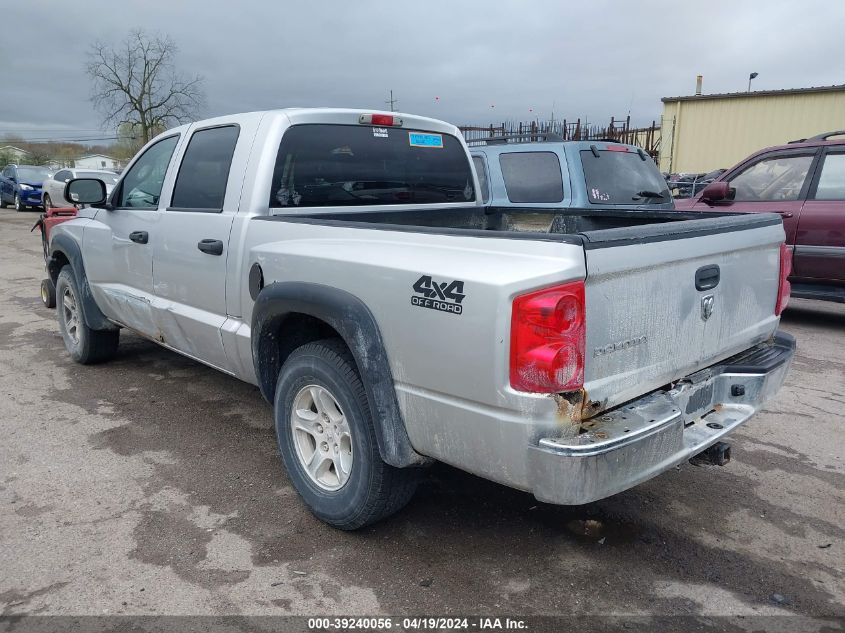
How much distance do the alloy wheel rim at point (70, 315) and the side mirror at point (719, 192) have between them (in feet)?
21.1

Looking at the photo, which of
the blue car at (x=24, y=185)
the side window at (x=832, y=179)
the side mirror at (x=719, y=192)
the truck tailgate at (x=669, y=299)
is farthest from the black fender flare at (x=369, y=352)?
the blue car at (x=24, y=185)

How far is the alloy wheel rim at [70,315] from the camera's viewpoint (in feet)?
18.9

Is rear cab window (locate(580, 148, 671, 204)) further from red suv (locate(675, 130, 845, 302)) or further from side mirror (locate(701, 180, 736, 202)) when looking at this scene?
red suv (locate(675, 130, 845, 302))

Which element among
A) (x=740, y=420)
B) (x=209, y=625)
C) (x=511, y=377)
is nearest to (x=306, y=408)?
(x=209, y=625)

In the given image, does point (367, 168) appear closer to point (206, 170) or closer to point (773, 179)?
point (206, 170)

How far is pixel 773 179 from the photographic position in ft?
24.5

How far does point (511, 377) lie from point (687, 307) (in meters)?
0.90

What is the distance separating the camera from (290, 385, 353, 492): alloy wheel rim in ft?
10.1

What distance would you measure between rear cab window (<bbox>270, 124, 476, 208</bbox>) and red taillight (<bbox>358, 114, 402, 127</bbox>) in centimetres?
3

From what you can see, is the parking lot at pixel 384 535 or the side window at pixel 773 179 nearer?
the parking lot at pixel 384 535

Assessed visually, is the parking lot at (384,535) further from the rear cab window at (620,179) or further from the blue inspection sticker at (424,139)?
the rear cab window at (620,179)

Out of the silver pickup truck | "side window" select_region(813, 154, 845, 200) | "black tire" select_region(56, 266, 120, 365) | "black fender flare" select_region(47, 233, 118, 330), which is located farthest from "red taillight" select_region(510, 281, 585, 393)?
"side window" select_region(813, 154, 845, 200)

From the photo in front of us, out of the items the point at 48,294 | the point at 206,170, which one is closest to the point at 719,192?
the point at 206,170

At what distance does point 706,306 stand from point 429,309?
1201mm
